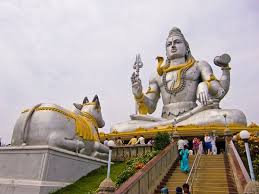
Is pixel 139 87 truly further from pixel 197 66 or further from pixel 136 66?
pixel 197 66

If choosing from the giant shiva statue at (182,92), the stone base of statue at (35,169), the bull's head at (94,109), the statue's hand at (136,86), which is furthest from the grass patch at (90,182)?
the statue's hand at (136,86)

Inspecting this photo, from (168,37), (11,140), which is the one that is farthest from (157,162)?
(168,37)

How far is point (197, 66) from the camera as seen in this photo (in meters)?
27.7

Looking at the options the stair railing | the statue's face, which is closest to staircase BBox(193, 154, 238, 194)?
the stair railing

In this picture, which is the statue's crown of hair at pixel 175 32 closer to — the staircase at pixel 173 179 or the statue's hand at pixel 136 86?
the statue's hand at pixel 136 86

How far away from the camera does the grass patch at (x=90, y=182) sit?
42.3 feet

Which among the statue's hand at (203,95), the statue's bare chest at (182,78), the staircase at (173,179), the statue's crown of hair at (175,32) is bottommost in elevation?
the staircase at (173,179)

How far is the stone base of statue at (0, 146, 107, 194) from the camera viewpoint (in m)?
12.6

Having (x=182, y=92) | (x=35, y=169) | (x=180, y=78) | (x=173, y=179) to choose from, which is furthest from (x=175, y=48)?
(x=35, y=169)

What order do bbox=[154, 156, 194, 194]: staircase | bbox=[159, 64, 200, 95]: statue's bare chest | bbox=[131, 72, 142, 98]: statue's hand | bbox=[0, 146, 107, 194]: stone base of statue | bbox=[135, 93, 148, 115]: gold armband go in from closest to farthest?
bbox=[154, 156, 194, 194]: staircase < bbox=[0, 146, 107, 194]: stone base of statue < bbox=[131, 72, 142, 98]: statue's hand < bbox=[159, 64, 200, 95]: statue's bare chest < bbox=[135, 93, 148, 115]: gold armband

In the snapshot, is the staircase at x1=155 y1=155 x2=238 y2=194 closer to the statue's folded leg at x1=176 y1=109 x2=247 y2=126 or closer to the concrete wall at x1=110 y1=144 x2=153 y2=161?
the concrete wall at x1=110 y1=144 x2=153 y2=161

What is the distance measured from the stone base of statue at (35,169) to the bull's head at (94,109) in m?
4.01

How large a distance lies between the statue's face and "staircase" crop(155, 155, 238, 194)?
15.3 metres

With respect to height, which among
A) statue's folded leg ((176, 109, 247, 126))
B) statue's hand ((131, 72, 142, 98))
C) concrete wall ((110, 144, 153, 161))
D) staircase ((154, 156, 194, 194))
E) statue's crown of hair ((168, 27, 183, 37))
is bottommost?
staircase ((154, 156, 194, 194))
